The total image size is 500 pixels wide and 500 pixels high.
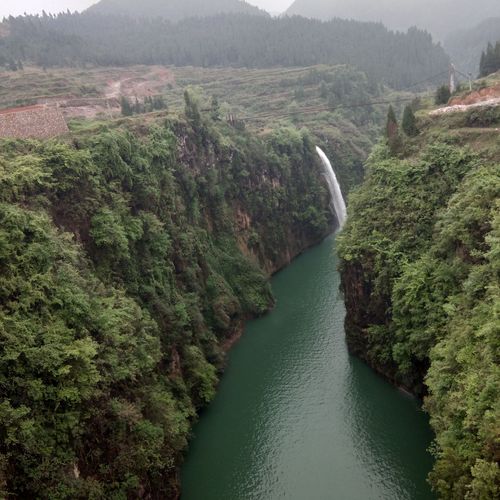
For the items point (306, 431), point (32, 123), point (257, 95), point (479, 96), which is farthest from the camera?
point (257, 95)

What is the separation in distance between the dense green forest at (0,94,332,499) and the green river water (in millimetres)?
1773

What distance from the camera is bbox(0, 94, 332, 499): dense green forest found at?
15.6 meters

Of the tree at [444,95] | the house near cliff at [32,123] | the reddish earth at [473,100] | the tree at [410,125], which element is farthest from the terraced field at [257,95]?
the house near cliff at [32,123]

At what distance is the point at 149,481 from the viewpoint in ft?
62.0

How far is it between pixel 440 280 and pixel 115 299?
45.7 ft

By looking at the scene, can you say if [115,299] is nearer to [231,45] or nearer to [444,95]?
[444,95]

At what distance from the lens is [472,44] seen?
166 metres

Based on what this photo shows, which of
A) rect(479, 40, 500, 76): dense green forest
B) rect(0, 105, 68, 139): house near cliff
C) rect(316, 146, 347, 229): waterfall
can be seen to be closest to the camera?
rect(0, 105, 68, 139): house near cliff

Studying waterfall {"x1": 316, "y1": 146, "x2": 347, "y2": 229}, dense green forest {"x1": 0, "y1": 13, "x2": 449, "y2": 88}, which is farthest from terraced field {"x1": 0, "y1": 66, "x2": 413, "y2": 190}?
dense green forest {"x1": 0, "y1": 13, "x2": 449, "y2": 88}

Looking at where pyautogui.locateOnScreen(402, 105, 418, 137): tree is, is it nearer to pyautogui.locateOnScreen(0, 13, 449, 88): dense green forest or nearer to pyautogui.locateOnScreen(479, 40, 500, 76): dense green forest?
pyautogui.locateOnScreen(479, 40, 500, 76): dense green forest

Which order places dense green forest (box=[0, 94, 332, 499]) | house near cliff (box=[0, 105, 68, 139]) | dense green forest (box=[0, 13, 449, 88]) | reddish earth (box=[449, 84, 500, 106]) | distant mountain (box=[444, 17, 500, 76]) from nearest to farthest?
1. dense green forest (box=[0, 94, 332, 499])
2. house near cliff (box=[0, 105, 68, 139])
3. reddish earth (box=[449, 84, 500, 106])
4. dense green forest (box=[0, 13, 449, 88])
5. distant mountain (box=[444, 17, 500, 76])

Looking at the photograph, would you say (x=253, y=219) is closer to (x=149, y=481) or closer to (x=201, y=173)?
(x=201, y=173)

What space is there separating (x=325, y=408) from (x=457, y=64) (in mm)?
155500

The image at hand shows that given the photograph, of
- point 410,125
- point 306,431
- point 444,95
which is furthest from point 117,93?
point 306,431
